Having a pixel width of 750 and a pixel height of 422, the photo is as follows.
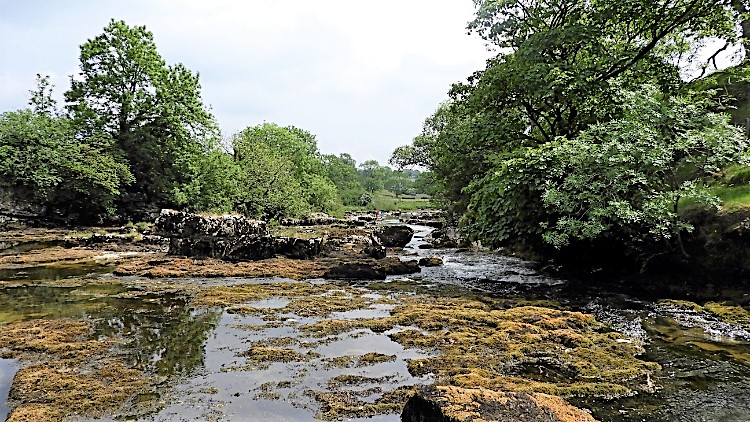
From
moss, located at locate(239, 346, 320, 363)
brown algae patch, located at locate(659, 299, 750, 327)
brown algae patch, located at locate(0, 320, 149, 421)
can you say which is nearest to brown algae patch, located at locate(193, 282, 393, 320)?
moss, located at locate(239, 346, 320, 363)

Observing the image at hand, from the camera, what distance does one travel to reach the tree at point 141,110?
122ft

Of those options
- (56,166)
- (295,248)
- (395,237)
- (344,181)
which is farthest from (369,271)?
(344,181)

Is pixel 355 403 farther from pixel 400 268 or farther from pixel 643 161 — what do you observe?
pixel 400 268

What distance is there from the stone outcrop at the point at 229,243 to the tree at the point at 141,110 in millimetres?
18287

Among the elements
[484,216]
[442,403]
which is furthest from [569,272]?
[442,403]

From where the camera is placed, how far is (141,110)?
125 ft

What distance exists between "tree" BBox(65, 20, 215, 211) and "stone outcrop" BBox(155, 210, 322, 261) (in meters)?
18.3

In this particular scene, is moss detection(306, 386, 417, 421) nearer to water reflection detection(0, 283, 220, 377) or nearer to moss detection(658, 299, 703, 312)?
water reflection detection(0, 283, 220, 377)

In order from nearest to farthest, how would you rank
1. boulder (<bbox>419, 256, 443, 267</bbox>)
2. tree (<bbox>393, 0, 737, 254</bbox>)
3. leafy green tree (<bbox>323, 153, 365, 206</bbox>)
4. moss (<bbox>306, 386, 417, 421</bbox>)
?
moss (<bbox>306, 386, 417, 421</bbox>) < tree (<bbox>393, 0, 737, 254</bbox>) < boulder (<bbox>419, 256, 443, 267</bbox>) < leafy green tree (<bbox>323, 153, 365, 206</bbox>)

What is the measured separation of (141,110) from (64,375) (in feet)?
118

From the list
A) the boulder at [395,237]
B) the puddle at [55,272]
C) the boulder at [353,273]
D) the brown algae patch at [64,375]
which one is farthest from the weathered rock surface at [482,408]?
the boulder at [395,237]

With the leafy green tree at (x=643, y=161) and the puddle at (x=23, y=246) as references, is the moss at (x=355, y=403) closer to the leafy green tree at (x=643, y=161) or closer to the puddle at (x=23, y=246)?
the leafy green tree at (x=643, y=161)

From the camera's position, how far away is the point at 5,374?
7.07 m

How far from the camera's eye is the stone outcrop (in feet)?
67.3
